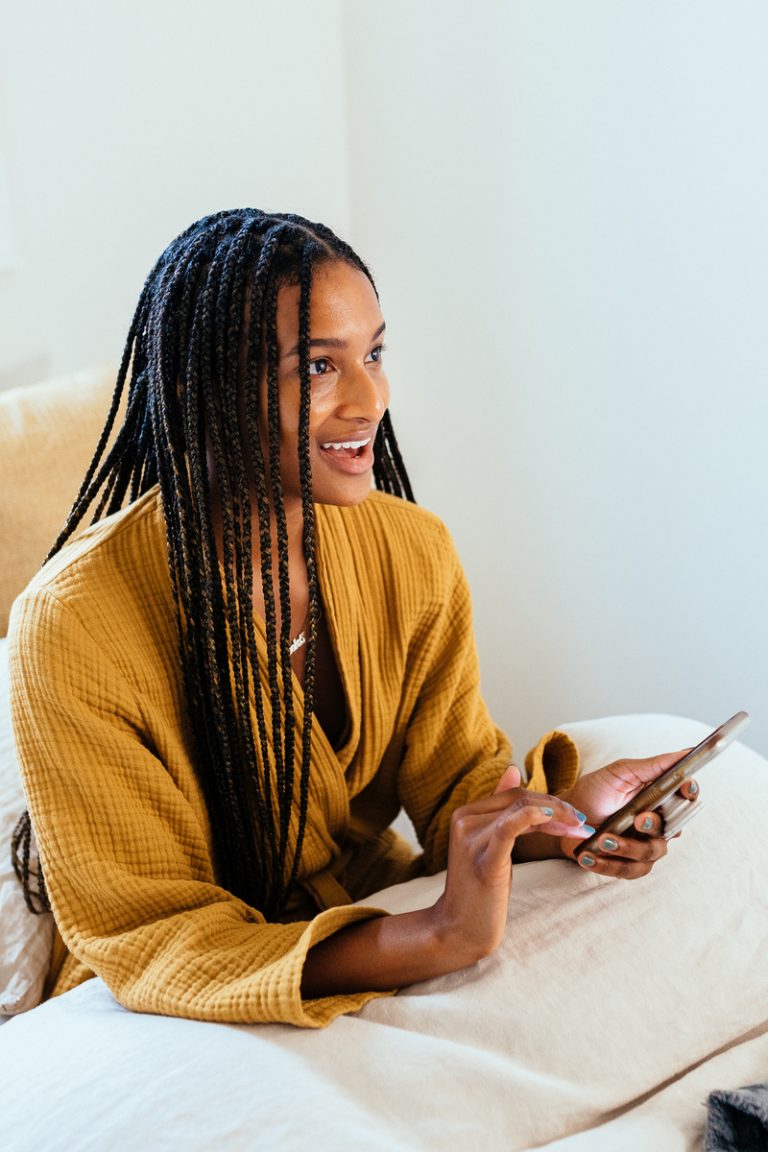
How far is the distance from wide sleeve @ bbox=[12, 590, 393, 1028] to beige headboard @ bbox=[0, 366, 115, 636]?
0.35 metres

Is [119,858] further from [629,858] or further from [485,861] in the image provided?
[629,858]

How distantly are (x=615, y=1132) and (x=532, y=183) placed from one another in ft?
4.49

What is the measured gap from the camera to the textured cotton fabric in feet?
3.24

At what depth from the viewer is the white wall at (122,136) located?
5.49 feet

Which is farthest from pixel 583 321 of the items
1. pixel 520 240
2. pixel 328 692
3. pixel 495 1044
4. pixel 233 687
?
pixel 495 1044

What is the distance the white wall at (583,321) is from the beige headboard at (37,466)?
722 millimetres

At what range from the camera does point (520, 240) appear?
1.87 meters

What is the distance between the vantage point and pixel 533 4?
69.0 inches

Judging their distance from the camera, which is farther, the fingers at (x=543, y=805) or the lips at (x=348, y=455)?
the lips at (x=348, y=455)

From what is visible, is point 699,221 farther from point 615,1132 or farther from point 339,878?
point 615,1132

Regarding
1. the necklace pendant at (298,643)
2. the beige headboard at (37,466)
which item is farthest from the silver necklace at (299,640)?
the beige headboard at (37,466)

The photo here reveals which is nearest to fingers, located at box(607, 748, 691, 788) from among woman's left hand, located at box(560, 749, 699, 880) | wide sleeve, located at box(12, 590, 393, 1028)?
woman's left hand, located at box(560, 749, 699, 880)

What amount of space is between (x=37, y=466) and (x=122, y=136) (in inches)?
23.9

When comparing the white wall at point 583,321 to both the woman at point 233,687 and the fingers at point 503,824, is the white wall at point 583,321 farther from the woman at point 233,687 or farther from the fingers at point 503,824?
the fingers at point 503,824
